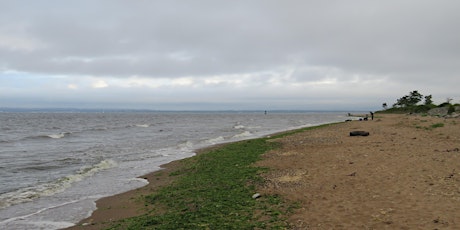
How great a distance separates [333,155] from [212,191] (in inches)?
333

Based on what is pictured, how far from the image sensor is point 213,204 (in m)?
10.7

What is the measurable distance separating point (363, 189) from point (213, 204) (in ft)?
16.1

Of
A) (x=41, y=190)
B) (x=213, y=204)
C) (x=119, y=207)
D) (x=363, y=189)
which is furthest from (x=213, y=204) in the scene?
(x=41, y=190)

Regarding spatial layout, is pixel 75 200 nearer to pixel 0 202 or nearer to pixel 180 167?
pixel 0 202

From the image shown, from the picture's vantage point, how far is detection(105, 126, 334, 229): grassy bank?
8883mm

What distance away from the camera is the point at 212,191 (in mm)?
12484

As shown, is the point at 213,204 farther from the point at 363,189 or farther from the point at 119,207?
the point at 363,189

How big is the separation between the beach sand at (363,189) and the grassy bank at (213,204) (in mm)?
512

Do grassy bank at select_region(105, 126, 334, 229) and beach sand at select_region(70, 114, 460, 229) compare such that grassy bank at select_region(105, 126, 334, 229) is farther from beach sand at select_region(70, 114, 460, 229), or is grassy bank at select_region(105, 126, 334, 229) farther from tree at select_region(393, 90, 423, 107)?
tree at select_region(393, 90, 423, 107)

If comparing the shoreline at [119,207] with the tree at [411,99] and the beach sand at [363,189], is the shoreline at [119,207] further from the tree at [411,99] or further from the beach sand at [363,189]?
the tree at [411,99]

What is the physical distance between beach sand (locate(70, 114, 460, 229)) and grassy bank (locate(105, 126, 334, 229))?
0.51m

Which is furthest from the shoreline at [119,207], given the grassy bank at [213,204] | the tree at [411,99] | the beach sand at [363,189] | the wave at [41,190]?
the tree at [411,99]

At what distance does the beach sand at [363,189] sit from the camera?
8352 millimetres

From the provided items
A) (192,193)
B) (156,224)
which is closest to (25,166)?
(192,193)
